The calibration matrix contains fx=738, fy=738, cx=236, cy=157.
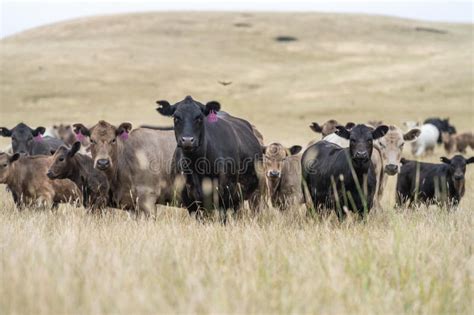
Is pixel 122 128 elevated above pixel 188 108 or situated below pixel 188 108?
below

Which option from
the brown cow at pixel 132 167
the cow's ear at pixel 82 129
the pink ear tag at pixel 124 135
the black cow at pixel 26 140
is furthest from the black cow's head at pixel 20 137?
the pink ear tag at pixel 124 135

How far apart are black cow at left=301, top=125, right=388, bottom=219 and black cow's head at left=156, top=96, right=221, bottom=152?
1584 millimetres

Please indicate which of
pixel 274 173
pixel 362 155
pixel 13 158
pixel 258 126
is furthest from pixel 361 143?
pixel 258 126

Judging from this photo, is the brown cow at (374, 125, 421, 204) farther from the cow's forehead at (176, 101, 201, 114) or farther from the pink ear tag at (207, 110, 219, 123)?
the cow's forehead at (176, 101, 201, 114)

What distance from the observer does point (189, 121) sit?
27.2 feet

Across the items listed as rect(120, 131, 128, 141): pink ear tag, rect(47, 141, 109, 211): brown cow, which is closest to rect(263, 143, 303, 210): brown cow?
rect(120, 131, 128, 141): pink ear tag

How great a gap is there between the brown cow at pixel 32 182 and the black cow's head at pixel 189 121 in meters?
2.70

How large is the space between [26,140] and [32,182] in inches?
123

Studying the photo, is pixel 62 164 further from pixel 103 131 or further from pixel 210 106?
pixel 210 106

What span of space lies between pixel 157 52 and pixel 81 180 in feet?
246

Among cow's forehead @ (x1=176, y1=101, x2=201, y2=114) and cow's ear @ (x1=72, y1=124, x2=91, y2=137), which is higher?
cow's forehead @ (x1=176, y1=101, x2=201, y2=114)

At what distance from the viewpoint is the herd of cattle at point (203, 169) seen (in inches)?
338

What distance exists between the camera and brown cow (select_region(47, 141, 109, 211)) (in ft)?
31.3

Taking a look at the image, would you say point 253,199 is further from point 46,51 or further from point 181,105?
point 46,51
